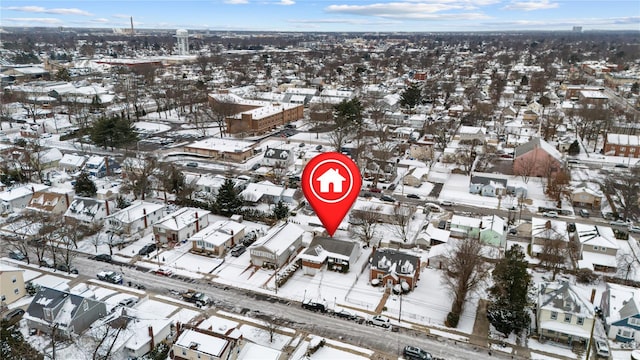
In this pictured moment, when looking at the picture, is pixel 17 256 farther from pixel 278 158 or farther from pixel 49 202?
pixel 278 158

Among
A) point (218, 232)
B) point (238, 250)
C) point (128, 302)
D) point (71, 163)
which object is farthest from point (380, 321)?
point (71, 163)

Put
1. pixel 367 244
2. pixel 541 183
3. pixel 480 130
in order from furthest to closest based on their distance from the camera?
1. pixel 480 130
2. pixel 541 183
3. pixel 367 244

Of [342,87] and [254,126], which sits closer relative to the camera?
[254,126]

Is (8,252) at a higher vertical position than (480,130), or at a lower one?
lower

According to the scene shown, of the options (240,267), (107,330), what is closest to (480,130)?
(240,267)

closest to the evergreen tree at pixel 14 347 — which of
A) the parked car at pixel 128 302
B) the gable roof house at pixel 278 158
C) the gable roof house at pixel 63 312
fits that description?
the gable roof house at pixel 63 312

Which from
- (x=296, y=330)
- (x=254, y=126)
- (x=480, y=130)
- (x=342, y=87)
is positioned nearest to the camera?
(x=296, y=330)

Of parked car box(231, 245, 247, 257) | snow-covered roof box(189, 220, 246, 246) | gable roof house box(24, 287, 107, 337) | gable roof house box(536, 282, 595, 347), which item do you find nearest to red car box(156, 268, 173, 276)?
snow-covered roof box(189, 220, 246, 246)

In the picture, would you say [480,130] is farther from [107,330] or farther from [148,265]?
[107,330]
